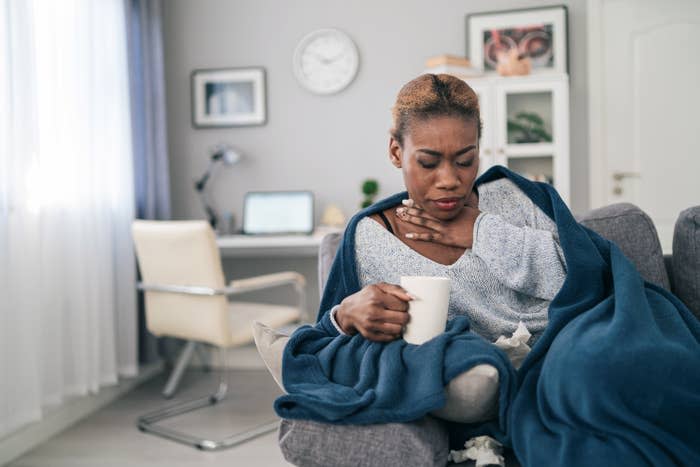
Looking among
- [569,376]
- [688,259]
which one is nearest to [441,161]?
[569,376]

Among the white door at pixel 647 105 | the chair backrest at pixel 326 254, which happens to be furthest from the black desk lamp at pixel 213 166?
the chair backrest at pixel 326 254

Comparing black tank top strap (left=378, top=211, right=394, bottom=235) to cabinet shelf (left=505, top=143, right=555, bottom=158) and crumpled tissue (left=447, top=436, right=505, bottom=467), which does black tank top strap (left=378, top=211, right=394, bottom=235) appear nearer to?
crumpled tissue (left=447, top=436, right=505, bottom=467)

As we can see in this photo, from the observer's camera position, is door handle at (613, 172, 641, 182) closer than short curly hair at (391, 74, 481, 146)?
No

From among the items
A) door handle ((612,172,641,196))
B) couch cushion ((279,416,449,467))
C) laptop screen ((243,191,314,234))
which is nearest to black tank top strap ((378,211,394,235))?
couch cushion ((279,416,449,467))

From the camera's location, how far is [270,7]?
4012 millimetres

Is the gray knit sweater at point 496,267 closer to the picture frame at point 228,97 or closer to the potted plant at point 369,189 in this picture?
the potted plant at point 369,189

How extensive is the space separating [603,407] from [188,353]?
2.78 meters

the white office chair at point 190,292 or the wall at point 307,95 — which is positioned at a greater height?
the wall at point 307,95

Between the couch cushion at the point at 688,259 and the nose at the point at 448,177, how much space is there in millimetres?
601

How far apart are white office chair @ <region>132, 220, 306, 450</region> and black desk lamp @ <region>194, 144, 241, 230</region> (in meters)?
0.99

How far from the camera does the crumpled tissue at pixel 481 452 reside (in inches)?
39.4

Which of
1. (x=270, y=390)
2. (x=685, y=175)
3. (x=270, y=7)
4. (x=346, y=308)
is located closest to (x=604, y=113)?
(x=685, y=175)

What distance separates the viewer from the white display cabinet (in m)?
3.48

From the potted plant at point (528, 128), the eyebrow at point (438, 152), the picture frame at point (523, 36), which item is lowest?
the eyebrow at point (438, 152)
